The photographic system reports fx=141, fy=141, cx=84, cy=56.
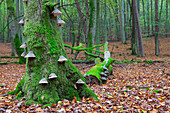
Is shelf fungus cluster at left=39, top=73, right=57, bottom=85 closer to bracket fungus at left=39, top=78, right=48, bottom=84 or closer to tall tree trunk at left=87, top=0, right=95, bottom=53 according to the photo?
bracket fungus at left=39, top=78, right=48, bottom=84

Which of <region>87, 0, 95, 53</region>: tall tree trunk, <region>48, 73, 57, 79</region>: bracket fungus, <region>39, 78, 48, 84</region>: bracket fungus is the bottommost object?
<region>39, 78, 48, 84</region>: bracket fungus

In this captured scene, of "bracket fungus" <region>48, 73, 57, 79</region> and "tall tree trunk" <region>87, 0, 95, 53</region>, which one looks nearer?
"bracket fungus" <region>48, 73, 57, 79</region>

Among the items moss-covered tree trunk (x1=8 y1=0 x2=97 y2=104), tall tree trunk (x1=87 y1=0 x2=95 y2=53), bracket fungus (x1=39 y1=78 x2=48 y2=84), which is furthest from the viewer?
tall tree trunk (x1=87 y1=0 x2=95 y2=53)

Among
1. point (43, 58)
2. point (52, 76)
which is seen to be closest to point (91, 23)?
point (43, 58)

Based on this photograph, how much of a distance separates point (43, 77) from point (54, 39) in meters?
1.02

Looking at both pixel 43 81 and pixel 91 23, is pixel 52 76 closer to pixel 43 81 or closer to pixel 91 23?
pixel 43 81

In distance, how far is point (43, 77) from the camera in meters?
3.45

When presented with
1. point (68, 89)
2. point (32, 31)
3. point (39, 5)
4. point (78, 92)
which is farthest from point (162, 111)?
point (39, 5)

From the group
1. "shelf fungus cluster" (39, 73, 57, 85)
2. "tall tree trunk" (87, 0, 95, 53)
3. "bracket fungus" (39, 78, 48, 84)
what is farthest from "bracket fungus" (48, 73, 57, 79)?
"tall tree trunk" (87, 0, 95, 53)

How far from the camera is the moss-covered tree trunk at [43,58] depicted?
3.44 m

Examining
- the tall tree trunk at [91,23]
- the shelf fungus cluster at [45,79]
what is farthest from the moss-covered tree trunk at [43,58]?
the tall tree trunk at [91,23]

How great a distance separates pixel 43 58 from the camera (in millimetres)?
3539

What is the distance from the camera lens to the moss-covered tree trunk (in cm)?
344

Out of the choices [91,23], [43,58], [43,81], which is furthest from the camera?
[91,23]
